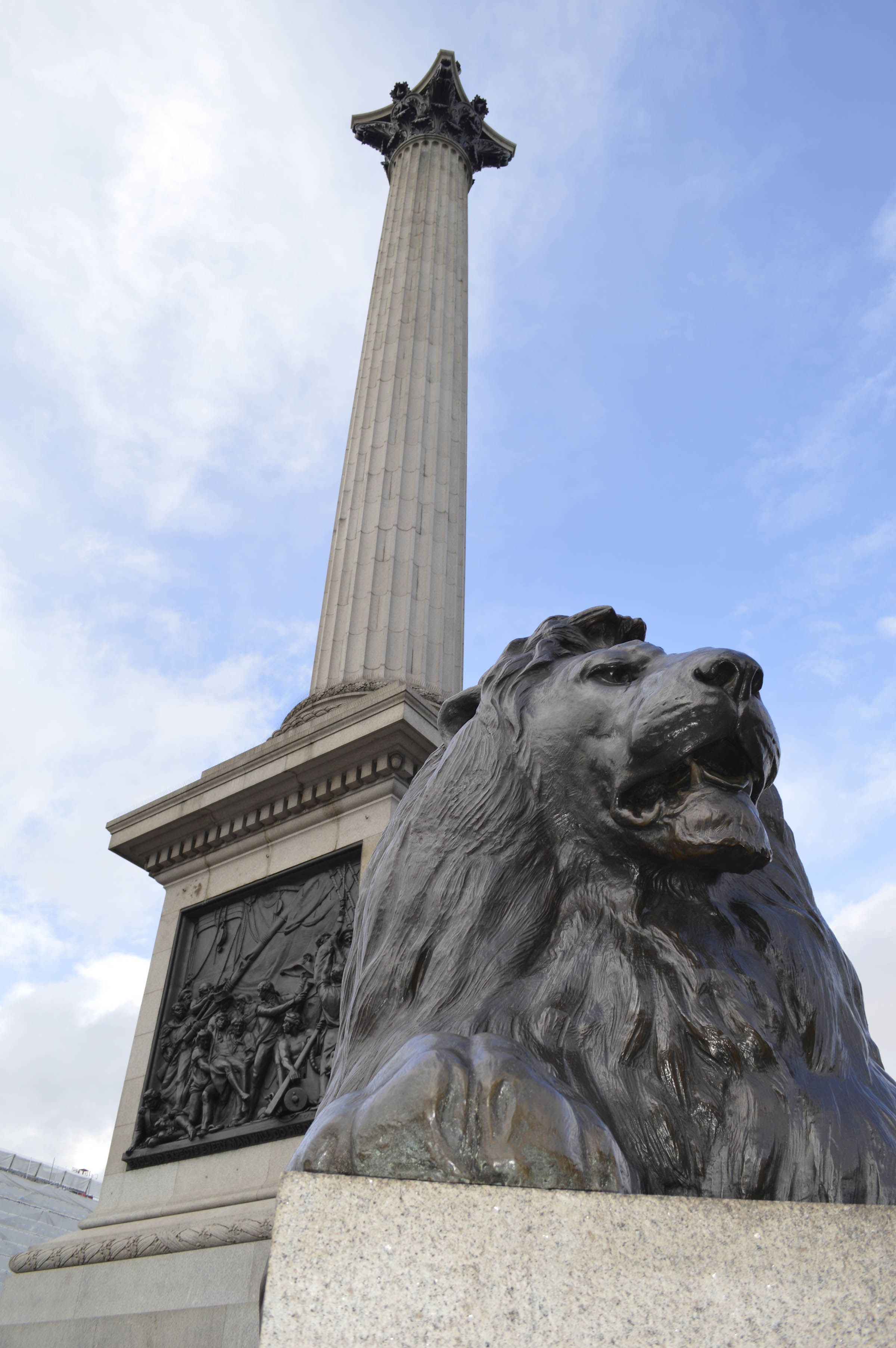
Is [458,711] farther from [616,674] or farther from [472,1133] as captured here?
[472,1133]

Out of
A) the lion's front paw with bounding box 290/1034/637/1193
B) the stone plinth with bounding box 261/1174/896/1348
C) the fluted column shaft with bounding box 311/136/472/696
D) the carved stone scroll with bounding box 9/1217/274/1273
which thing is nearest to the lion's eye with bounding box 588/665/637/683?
the lion's front paw with bounding box 290/1034/637/1193

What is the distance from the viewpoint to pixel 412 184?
1675 centimetres

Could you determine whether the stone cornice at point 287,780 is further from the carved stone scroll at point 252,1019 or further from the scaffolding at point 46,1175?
the scaffolding at point 46,1175

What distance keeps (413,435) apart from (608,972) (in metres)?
11.9

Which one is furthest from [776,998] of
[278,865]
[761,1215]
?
[278,865]

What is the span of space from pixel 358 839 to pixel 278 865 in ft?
2.73

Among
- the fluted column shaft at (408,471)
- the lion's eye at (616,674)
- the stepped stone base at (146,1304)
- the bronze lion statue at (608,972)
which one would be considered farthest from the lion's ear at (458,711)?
the fluted column shaft at (408,471)

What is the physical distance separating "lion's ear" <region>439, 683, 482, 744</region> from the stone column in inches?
300

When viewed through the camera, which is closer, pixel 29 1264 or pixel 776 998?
pixel 776 998

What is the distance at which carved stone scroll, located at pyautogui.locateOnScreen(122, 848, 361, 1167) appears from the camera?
643 centimetres

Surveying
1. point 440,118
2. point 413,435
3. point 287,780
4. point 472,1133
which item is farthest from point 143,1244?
point 440,118

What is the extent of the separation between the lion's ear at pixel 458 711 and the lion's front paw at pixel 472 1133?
111 centimetres

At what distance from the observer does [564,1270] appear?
4.20ft

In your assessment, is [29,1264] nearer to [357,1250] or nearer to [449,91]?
[357,1250]
